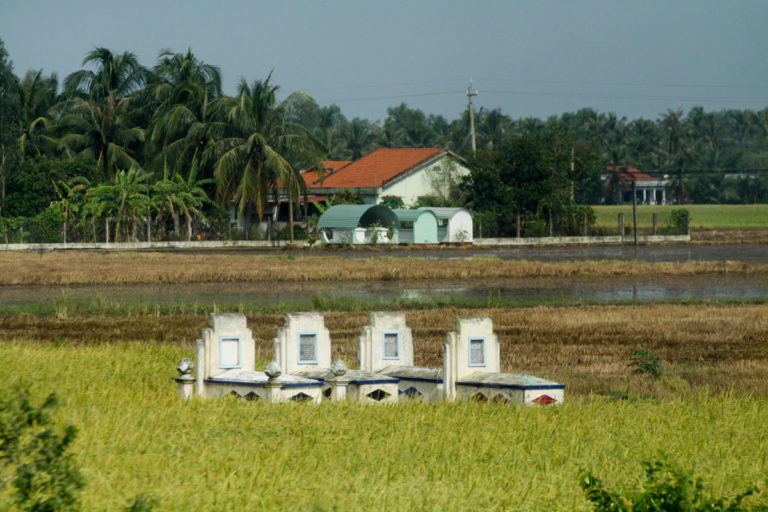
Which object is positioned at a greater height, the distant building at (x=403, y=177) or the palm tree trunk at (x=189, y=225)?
the distant building at (x=403, y=177)

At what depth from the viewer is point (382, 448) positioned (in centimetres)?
902

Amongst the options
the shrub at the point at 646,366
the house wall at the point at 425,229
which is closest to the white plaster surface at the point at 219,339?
the shrub at the point at 646,366

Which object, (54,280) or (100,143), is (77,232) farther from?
(54,280)

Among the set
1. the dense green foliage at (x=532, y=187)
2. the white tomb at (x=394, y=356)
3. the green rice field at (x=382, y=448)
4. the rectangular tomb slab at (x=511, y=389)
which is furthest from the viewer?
the dense green foliage at (x=532, y=187)

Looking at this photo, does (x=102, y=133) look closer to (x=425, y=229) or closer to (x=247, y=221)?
(x=247, y=221)

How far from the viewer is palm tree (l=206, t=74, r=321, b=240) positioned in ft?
186

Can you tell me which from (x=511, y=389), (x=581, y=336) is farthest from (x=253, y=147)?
(x=511, y=389)

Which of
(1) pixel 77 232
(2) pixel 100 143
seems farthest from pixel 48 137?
(1) pixel 77 232

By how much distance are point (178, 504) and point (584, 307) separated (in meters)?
21.1

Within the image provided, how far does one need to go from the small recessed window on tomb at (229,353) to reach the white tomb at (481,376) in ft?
8.01

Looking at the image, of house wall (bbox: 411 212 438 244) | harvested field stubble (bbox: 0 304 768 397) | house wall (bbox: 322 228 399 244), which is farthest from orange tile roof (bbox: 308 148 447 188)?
harvested field stubble (bbox: 0 304 768 397)

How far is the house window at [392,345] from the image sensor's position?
13242mm

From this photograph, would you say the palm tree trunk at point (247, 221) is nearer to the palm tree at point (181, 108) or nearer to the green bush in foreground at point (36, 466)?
the palm tree at point (181, 108)

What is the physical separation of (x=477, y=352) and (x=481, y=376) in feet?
1.09
